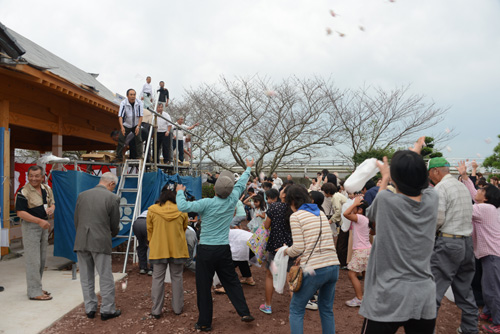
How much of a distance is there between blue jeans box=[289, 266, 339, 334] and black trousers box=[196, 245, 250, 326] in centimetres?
112

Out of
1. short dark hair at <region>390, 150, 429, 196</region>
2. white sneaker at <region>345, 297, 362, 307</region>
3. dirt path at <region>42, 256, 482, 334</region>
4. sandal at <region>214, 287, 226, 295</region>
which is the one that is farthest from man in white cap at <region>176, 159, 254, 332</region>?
short dark hair at <region>390, 150, 429, 196</region>

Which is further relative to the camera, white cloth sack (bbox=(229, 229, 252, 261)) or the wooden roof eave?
the wooden roof eave

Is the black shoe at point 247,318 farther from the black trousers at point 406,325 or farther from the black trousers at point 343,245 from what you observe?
the black trousers at point 343,245

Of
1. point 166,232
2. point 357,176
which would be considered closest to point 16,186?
point 166,232

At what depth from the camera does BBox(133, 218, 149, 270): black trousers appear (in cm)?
611

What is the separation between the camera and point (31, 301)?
16.4ft

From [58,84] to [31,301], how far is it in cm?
437

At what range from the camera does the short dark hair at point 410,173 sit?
87.9 inches

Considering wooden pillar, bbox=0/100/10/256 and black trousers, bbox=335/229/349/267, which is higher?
wooden pillar, bbox=0/100/10/256

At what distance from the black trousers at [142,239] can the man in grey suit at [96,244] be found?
135cm

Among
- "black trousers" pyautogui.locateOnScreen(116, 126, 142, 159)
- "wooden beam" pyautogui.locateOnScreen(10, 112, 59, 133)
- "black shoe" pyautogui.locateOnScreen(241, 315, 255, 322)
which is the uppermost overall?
"wooden beam" pyautogui.locateOnScreen(10, 112, 59, 133)

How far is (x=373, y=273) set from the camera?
90.7 inches

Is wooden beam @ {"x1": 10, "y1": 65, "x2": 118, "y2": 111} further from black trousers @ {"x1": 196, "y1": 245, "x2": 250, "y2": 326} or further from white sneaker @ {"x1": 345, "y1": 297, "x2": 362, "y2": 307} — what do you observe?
white sneaker @ {"x1": 345, "y1": 297, "x2": 362, "y2": 307}

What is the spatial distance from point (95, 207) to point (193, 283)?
2.42 meters
